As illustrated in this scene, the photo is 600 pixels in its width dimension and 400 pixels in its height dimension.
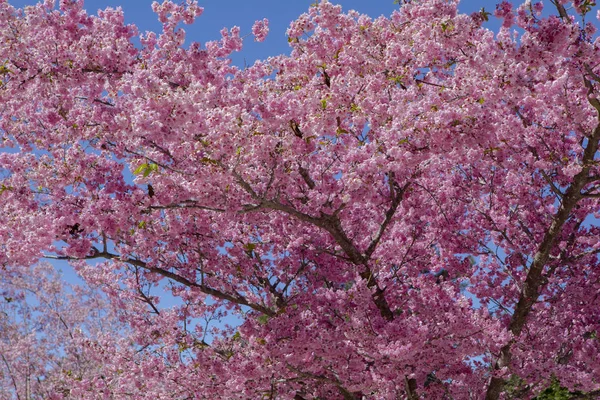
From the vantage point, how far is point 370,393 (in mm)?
9586

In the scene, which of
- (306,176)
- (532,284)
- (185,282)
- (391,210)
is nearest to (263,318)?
(185,282)

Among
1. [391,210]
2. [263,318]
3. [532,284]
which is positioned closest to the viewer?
[391,210]

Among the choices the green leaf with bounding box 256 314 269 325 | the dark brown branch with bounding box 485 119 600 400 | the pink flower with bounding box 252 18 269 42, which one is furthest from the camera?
the pink flower with bounding box 252 18 269 42

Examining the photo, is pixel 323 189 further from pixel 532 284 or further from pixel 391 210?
pixel 532 284

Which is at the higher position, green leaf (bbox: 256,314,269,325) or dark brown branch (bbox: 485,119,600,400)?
green leaf (bbox: 256,314,269,325)

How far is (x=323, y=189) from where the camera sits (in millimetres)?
8570

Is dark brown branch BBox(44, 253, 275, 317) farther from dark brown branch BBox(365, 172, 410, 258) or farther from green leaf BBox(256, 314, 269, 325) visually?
dark brown branch BBox(365, 172, 410, 258)

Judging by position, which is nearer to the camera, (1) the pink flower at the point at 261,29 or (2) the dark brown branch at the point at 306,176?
(2) the dark brown branch at the point at 306,176

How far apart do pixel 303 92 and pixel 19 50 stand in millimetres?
3966

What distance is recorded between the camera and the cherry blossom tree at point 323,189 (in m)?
7.12

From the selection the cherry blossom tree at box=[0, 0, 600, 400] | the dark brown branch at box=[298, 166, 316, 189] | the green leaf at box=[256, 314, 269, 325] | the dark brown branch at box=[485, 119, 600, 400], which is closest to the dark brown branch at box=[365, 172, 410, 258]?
the cherry blossom tree at box=[0, 0, 600, 400]

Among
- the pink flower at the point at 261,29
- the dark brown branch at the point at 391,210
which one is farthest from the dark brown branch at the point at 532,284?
the pink flower at the point at 261,29

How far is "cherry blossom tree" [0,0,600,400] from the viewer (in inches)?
281

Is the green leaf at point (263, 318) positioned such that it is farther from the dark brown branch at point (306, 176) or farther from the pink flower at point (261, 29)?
the pink flower at point (261, 29)
